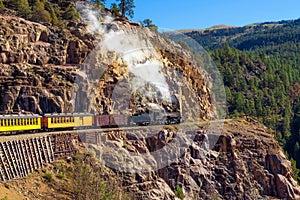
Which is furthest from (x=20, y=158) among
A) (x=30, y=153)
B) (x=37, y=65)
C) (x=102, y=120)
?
(x=37, y=65)

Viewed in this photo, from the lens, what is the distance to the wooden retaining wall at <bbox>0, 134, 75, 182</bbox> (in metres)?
30.9

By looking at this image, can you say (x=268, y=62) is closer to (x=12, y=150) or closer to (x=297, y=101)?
(x=297, y=101)

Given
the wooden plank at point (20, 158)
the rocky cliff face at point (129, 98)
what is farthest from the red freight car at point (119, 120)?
the wooden plank at point (20, 158)

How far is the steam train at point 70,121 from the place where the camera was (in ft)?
114

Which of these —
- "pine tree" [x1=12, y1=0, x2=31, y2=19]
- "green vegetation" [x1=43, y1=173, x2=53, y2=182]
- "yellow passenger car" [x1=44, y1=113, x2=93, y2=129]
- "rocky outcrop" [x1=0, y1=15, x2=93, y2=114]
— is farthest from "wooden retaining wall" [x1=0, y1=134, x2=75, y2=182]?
"pine tree" [x1=12, y1=0, x2=31, y2=19]

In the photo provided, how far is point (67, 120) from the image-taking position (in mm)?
39719

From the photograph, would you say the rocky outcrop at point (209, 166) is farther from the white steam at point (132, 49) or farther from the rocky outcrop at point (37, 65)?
the white steam at point (132, 49)

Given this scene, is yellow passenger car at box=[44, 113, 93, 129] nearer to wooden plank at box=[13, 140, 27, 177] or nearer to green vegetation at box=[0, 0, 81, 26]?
wooden plank at box=[13, 140, 27, 177]

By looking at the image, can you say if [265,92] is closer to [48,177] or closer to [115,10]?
[115,10]

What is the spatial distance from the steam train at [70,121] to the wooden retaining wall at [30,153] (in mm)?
1774

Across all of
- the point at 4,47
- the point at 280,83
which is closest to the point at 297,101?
the point at 280,83

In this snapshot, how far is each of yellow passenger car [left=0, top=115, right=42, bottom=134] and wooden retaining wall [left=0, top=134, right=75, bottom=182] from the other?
173 centimetres

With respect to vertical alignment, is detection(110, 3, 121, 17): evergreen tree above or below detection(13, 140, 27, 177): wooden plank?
above

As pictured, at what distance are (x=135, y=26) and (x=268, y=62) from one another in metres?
67.1
